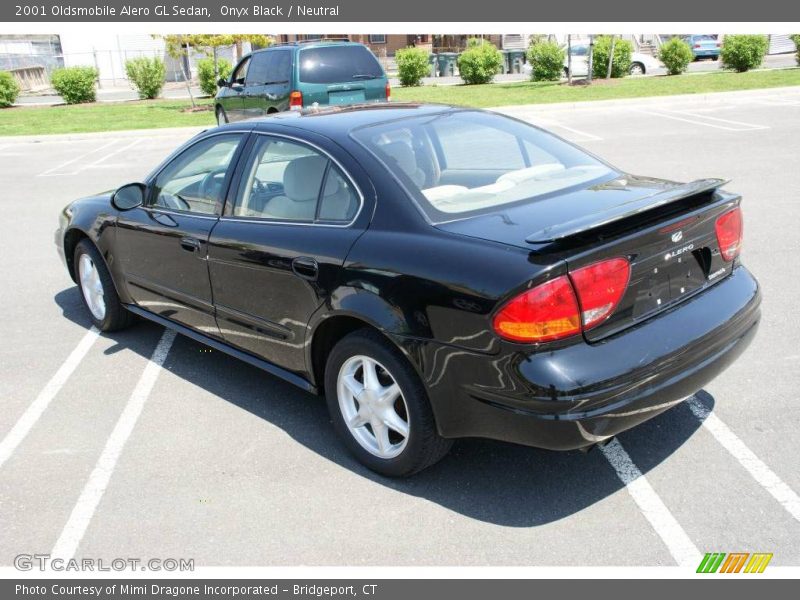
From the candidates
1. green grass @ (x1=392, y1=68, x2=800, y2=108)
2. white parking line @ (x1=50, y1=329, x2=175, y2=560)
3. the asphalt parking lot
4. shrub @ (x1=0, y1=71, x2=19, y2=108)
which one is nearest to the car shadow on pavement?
the asphalt parking lot

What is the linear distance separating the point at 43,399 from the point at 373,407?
231cm

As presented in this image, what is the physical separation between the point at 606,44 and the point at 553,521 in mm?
25013

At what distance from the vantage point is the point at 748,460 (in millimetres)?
3506

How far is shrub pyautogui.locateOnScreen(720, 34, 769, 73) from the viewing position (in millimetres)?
25391

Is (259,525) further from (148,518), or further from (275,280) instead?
(275,280)

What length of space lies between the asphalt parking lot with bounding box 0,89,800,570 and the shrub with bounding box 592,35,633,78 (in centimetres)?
2177

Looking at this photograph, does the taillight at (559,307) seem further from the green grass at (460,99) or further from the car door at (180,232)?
the green grass at (460,99)

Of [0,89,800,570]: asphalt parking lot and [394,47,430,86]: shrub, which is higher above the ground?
[394,47,430,86]: shrub

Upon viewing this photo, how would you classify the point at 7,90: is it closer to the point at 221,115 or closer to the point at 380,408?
the point at 221,115

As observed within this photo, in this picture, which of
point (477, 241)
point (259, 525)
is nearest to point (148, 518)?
point (259, 525)

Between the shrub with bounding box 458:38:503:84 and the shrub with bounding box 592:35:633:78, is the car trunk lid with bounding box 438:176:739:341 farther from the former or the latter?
the shrub with bounding box 458:38:503:84

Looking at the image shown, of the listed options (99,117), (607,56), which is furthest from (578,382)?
(607,56)

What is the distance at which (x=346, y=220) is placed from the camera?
355cm
